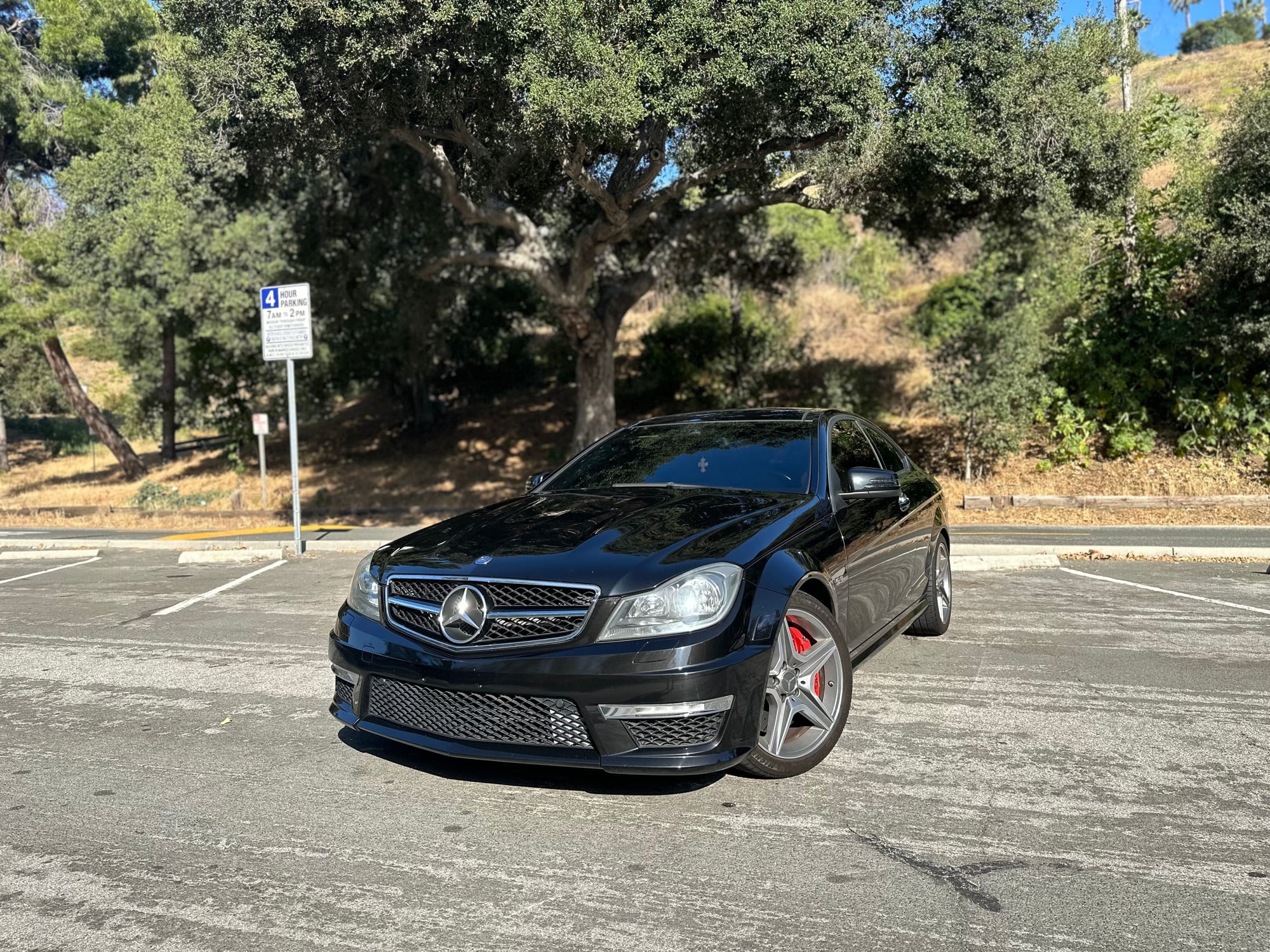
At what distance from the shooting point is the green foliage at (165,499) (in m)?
24.8

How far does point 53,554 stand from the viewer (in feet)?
46.6

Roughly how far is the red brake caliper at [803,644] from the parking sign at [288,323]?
31.8 ft

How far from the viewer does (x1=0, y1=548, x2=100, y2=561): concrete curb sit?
45.6 ft

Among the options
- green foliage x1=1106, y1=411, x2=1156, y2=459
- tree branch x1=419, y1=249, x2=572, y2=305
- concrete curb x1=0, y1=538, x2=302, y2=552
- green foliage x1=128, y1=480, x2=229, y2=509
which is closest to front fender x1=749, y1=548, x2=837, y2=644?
A: concrete curb x1=0, y1=538, x2=302, y2=552

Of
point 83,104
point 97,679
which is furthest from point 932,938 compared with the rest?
point 83,104

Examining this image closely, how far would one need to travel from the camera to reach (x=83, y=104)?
2897 cm

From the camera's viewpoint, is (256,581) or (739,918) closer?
(739,918)

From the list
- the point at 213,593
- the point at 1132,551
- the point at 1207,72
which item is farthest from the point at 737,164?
the point at 1207,72

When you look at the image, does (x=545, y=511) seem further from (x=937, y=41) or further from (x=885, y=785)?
(x=937, y=41)

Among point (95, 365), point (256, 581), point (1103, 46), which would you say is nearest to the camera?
point (256, 581)

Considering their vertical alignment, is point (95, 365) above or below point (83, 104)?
below

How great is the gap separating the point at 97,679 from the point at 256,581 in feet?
13.9

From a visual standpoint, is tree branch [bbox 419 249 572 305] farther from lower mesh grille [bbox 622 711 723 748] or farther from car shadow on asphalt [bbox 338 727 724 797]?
lower mesh grille [bbox 622 711 723 748]

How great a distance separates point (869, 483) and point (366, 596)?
2.51 meters
